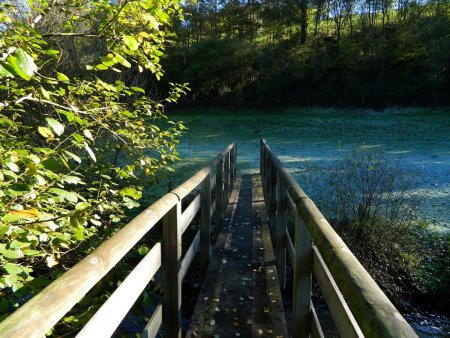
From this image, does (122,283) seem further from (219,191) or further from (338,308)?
(219,191)

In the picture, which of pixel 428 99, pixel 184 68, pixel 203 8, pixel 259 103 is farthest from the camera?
pixel 203 8

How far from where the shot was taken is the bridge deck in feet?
10.1

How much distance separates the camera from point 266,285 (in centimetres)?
386

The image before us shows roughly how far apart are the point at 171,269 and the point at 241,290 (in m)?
1.41

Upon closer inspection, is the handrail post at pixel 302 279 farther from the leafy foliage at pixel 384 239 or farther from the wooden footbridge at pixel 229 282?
the leafy foliage at pixel 384 239

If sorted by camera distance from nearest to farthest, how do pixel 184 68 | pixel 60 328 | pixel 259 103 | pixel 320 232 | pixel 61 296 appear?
pixel 61 296, pixel 320 232, pixel 60 328, pixel 259 103, pixel 184 68

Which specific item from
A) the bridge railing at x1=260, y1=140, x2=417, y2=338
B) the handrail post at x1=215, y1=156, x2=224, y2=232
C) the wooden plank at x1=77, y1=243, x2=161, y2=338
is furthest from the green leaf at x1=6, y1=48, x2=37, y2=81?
the handrail post at x1=215, y1=156, x2=224, y2=232

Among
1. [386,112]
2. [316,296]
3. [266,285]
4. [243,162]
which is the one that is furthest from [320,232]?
[386,112]

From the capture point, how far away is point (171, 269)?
2.58m

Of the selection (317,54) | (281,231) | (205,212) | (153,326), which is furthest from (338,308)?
(317,54)

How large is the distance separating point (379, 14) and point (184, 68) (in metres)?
20.4

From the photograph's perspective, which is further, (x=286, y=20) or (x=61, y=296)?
(x=286, y=20)

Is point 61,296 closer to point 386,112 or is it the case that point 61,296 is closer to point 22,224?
point 22,224

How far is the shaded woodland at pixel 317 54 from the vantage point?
97.2 feet
